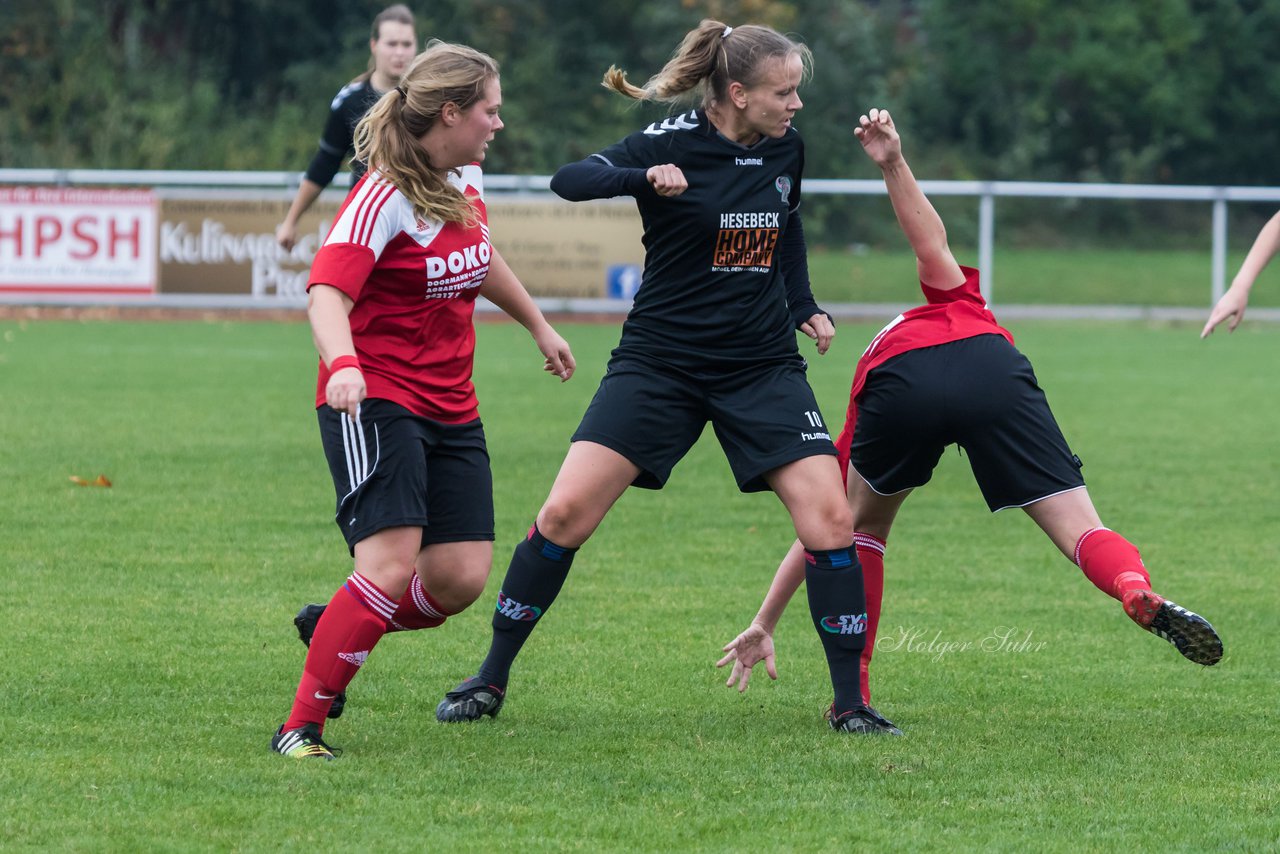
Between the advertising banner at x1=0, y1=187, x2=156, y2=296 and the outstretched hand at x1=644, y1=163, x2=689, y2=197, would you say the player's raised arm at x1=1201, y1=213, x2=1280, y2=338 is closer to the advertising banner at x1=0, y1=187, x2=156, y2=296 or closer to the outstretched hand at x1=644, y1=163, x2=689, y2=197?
the outstretched hand at x1=644, y1=163, x2=689, y2=197

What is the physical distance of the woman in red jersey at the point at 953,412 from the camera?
4.66 meters

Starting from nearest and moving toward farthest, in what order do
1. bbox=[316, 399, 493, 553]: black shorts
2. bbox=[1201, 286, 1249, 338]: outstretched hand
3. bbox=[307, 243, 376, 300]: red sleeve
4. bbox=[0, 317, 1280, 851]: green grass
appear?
bbox=[0, 317, 1280, 851]: green grass → bbox=[307, 243, 376, 300]: red sleeve → bbox=[316, 399, 493, 553]: black shorts → bbox=[1201, 286, 1249, 338]: outstretched hand

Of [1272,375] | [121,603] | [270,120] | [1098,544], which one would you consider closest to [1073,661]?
[1098,544]

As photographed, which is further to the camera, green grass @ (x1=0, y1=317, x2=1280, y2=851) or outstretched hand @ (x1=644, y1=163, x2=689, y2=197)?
outstretched hand @ (x1=644, y1=163, x2=689, y2=197)

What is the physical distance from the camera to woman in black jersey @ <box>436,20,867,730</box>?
186 inches

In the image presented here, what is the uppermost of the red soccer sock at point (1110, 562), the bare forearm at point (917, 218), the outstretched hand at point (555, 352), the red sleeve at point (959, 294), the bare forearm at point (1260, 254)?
the bare forearm at point (917, 218)

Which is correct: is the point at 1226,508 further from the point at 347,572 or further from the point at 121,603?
the point at 121,603

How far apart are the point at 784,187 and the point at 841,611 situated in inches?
46.0

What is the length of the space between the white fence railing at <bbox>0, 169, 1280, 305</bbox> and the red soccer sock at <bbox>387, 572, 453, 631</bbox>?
577 inches

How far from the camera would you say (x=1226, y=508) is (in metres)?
8.62

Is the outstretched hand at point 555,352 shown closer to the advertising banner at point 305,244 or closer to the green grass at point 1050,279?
the advertising banner at point 305,244

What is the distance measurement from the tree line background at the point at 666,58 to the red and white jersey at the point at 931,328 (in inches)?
815

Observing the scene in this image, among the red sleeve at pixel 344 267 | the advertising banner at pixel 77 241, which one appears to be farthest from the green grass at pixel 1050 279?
the red sleeve at pixel 344 267

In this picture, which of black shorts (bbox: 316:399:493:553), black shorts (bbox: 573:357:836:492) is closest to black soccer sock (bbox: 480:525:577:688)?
black shorts (bbox: 573:357:836:492)
